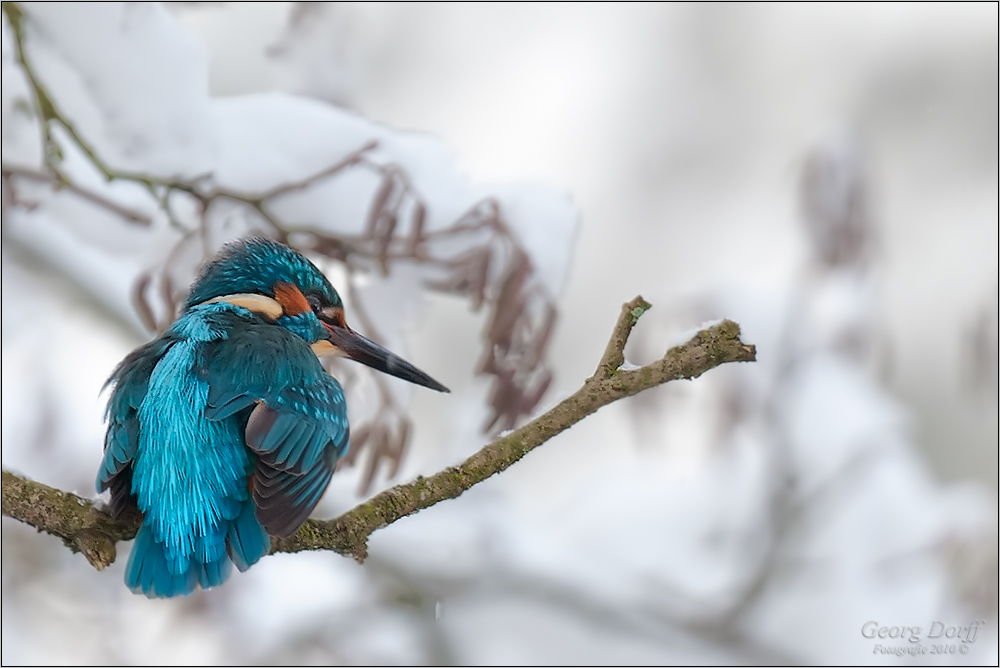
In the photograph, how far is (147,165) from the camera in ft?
5.46

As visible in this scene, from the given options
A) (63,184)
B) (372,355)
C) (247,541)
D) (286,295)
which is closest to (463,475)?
(247,541)

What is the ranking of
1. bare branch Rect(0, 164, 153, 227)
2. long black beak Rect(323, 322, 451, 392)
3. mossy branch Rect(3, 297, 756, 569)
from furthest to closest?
bare branch Rect(0, 164, 153, 227)
long black beak Rect(323, 322, 451, 392)
mossy branch Rect(3, 297, 756, 569)

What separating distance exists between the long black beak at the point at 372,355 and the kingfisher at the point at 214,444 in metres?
0.07

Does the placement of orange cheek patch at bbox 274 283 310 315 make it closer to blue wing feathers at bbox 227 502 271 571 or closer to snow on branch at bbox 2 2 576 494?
snow on branch at bbox 2 2 576 494

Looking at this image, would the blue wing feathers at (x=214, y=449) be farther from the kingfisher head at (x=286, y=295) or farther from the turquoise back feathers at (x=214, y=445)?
the kingfisher head at (x=286, y=295)

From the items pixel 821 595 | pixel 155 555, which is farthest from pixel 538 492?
pixel 155 555

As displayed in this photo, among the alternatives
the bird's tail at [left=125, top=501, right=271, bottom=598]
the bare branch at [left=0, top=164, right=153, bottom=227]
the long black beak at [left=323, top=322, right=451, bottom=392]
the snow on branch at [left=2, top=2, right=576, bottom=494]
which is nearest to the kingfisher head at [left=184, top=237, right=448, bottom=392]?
the long black beak at [left=323, top=322, right=451, bottom=392]

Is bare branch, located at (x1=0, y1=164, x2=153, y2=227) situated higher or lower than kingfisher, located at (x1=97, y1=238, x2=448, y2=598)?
higher

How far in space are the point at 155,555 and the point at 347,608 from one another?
4.32 feet

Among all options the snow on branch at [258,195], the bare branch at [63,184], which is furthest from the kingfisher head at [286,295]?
the bare branch at [63,184]

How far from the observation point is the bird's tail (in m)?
1.12

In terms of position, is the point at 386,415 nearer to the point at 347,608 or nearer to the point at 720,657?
the point at 347,608

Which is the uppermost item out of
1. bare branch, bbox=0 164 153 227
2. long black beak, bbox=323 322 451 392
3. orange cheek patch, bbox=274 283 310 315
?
bare branch, bbox=0 164 153 227

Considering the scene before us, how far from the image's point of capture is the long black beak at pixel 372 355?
1473mm
